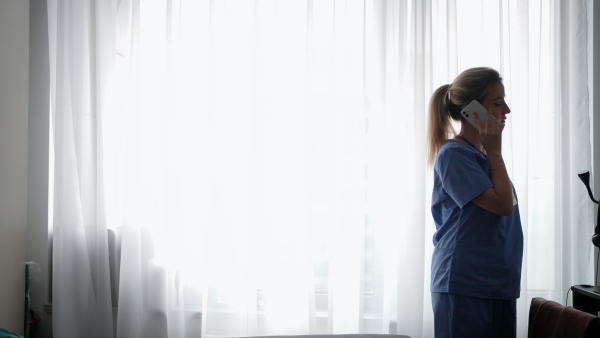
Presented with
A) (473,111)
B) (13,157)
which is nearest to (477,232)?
(473,111)

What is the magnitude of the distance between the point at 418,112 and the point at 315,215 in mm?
702

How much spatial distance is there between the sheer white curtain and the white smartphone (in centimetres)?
72

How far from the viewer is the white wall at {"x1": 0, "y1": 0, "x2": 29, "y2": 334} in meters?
2.22

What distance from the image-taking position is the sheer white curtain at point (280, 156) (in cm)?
237

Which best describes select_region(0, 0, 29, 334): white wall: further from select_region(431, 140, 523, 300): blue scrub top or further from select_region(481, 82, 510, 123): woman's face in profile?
select_region(481, 82, 510, 123): woman's face in profile

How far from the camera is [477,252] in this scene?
159cm

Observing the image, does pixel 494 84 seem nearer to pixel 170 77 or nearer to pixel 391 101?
pixel 391 101

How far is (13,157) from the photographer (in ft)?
7.47

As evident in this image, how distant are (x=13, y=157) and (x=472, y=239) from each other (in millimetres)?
2000

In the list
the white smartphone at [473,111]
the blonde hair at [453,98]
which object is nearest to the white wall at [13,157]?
the blonde hair at [453,98]

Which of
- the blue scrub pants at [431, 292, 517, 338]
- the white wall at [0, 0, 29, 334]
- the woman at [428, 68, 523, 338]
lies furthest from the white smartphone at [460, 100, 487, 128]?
the white wall at [0, 0, 29, 334]

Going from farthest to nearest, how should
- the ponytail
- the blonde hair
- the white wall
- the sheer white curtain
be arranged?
the sheer white curtain, the white wall, the ponytail, the blonde hair

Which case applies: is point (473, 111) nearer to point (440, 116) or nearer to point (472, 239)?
point (440, 116)

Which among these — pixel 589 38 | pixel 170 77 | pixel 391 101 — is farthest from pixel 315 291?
pixel 589 38
